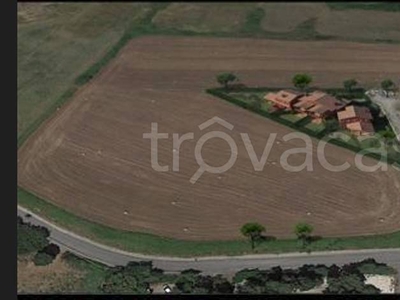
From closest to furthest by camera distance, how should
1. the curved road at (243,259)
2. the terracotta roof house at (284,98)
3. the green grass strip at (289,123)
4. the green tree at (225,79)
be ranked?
the curved road at (243,259), the green grass strip at (289,123), the terracotta roof house at (284,98), the green tree at (225,79)

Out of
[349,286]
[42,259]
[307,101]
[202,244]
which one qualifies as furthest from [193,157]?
[349,286]

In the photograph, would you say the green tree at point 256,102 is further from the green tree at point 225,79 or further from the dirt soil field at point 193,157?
the green tree at point 225,79

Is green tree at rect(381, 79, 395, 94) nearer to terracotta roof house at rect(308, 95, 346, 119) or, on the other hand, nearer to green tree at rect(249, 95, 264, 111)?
terracotta roof house at rect(308, 95, 346, 119)

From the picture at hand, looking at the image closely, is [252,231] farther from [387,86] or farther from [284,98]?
[387,86]

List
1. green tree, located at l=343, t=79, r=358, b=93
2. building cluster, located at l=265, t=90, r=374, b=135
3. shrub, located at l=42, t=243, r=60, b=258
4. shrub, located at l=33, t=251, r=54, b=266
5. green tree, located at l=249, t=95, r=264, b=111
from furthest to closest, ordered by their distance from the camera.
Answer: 1. green tree, located at l=343, t=79, r=358, b=93
2. green tree, located at l=249, t=95, r=264, b=111
3. building cluster, located at l=265, t=90, r=374, b=135
4. shrub, located at l=42, t=243, r=60, b=258
5. shrub, located at l=33, t=251, r=54, b=266

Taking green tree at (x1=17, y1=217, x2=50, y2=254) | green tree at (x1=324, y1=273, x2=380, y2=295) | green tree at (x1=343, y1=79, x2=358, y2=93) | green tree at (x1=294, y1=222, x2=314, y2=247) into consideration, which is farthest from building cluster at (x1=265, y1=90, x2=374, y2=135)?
green tree at (x1=17, y1=217, x2=50, y2=254)

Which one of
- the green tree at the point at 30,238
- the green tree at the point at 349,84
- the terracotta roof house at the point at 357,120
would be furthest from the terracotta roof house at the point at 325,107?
the green tree at the point at 30,238
